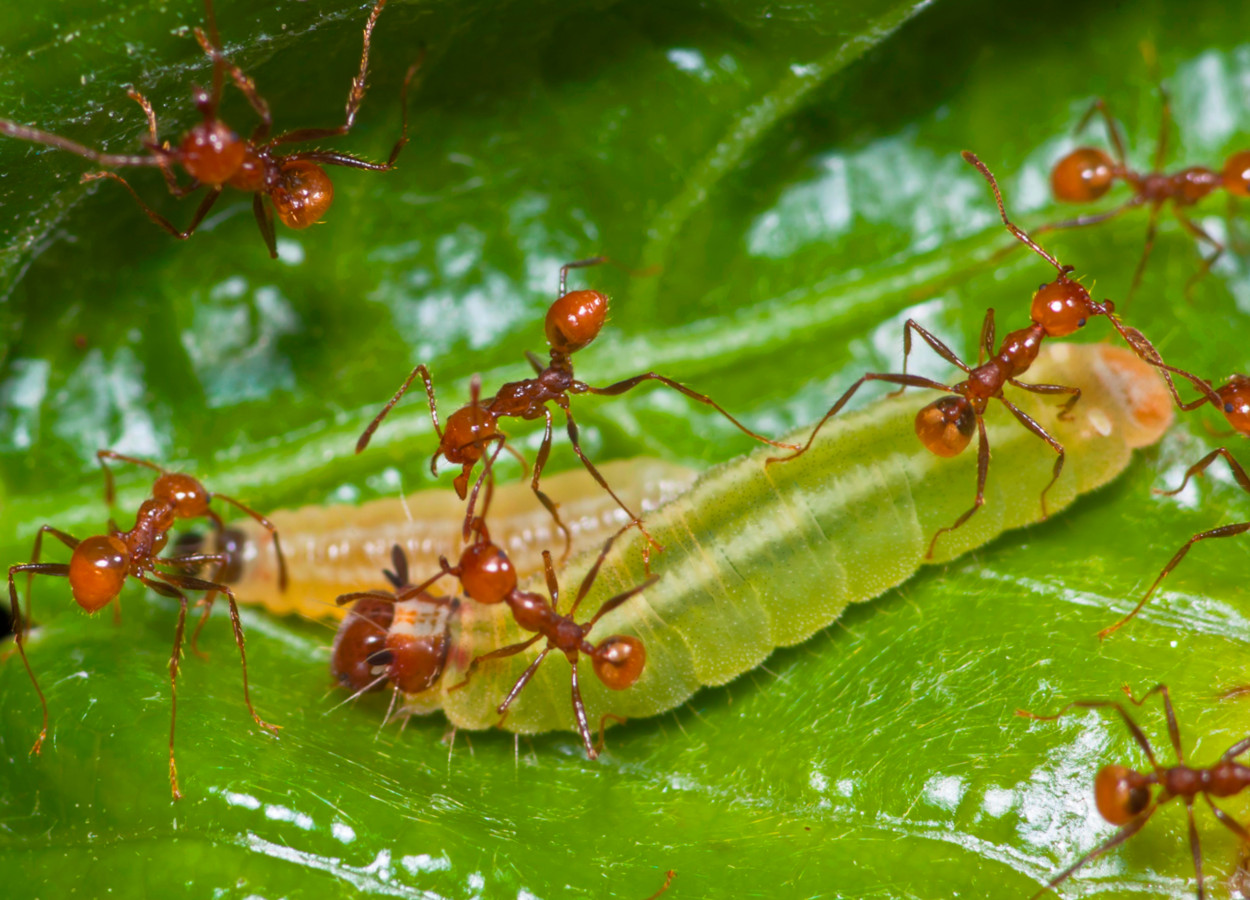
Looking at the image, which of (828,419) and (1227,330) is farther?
(1227,330)

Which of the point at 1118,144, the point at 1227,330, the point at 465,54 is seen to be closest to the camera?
the point at 465,54

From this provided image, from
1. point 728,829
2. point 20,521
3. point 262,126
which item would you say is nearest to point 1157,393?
point 728,829

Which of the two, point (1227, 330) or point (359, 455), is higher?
point (1227, 330)

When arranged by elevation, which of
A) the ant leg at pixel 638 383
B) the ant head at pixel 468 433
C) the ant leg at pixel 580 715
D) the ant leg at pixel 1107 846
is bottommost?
the ant leg at pixel 1107 846

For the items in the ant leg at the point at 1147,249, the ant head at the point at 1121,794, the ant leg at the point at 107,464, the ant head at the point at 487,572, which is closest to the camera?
the ant head at the point at 1121,794

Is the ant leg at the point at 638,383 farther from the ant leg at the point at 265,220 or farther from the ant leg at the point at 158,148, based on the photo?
the ant leg at the point at 158,148

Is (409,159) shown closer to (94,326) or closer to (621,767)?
(94,326)

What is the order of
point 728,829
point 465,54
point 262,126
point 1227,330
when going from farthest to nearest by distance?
1. point 1227,330
2. point 465,54
3. point 262,126
4. point 728,829

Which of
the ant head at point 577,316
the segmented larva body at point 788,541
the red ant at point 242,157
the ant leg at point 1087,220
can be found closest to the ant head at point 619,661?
the segmented larva body at point 788,541

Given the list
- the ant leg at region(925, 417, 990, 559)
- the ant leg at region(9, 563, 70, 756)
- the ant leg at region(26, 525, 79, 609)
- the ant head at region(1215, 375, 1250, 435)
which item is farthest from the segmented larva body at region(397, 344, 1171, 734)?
the ant leg at region(26, 525, 79, 609)
